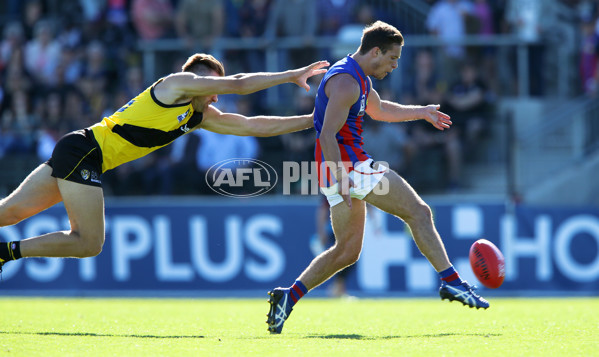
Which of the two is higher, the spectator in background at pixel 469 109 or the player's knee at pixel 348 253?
the spectator in background at pixel 469 109

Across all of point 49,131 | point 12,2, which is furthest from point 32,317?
point 12,2

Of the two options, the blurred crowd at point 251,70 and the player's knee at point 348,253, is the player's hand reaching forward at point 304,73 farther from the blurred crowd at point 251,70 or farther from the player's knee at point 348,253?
the blurred crowd at point 251,70

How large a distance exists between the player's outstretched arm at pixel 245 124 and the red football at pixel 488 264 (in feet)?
6.57

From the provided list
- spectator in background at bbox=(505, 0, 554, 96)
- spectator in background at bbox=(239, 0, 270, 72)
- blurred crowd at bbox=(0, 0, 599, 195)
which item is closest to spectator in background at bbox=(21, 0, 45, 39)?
blurred crowd at bbox=(0, 0, 599, 195)

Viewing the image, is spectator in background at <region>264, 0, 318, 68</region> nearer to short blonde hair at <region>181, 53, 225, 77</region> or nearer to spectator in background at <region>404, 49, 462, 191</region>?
spectator in background at <region>404, 49, 462, 191</region>

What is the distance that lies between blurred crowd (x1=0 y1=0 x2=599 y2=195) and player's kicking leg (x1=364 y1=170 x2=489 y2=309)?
21.8 ft

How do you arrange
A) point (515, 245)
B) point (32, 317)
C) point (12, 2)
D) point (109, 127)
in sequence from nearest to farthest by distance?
1. point (109, 127)
2. point (32, 317)
3. point (515, 245)
4. point (12, 2)

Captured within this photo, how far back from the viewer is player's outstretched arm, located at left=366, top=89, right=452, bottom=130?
7.83 meters

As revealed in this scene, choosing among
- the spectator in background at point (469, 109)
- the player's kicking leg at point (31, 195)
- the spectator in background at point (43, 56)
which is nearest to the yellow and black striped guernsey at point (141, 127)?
the player's kicking leg at point (31, 195)

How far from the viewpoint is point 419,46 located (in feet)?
51.0

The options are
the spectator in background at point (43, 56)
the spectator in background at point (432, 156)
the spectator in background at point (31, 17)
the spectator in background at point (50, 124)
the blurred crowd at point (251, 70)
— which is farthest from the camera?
the spectator in background at point (31, 17)

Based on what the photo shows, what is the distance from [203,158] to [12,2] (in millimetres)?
7456

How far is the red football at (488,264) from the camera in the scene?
7621 millimetres

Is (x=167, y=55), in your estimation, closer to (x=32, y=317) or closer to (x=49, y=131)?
(x=49, y=131)
